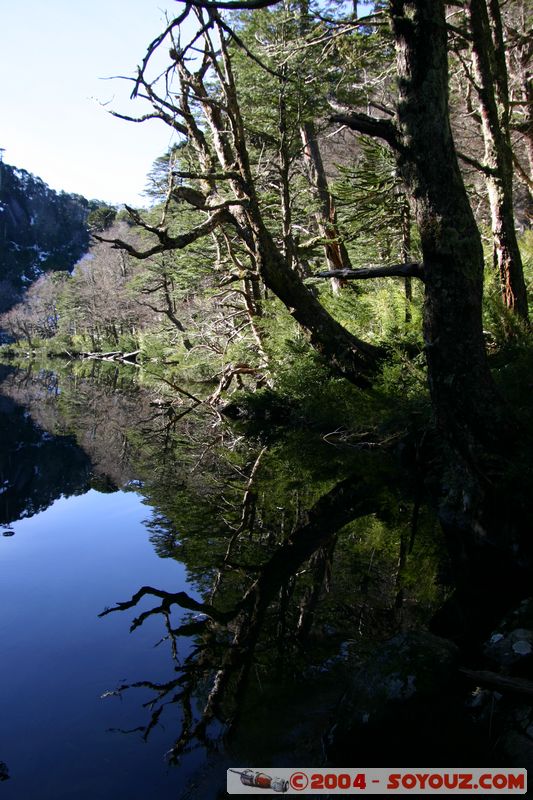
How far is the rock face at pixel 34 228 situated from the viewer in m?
131

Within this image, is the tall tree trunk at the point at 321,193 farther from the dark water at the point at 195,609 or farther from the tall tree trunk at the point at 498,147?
the tall tree trunk at the point at 498,147

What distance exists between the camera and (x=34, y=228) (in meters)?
140

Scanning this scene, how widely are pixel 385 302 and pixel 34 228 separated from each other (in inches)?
5687

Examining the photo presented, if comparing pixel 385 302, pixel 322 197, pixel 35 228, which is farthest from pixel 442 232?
pixel 35 228

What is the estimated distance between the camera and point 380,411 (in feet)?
32.0

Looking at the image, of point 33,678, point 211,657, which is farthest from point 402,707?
point 33,678

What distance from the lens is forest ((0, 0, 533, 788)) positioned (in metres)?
5.24

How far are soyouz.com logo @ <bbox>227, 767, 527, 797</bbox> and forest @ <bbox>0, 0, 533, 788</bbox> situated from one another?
0.17m

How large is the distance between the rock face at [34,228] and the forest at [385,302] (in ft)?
400

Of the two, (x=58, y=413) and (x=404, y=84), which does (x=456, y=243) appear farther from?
(x=58, y=413)

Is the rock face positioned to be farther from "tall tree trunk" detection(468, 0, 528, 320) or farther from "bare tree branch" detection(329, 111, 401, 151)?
"bare tree branch" detection(329, 111, 401, 151)

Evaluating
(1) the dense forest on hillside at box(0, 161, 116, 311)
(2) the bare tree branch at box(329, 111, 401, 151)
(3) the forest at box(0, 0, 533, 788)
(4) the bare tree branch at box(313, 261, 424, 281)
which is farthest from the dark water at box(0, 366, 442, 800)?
(1) the dense forest on hillside at box(0, 161, 116, 311)

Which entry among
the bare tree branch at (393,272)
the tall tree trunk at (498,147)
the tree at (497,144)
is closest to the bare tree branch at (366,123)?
the bare tree branch at (393,272)

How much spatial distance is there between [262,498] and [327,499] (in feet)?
3.11
